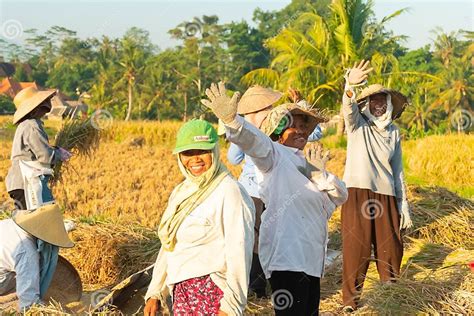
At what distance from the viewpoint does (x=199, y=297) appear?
3059 millimetres

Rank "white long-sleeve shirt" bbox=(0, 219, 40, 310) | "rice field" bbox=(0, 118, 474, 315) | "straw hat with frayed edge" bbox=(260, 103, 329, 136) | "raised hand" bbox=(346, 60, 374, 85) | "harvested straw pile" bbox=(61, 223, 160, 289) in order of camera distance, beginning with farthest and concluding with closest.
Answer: "harvested straw pile" bbox=(61, 223, 160, 289)
"white long-sleeve shirt" bbox=(0, 219, 40, 310)
"raised hand" bbox=(346, 60, 374, 85)
"rice field" bbox=(0, 118, 474, 315)
"straw hat with frayed edge" bbox=(260, 103, 329, 136)

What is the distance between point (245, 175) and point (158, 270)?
2.09 m

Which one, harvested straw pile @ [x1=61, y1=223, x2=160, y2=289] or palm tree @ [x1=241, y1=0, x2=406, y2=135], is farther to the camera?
palm tree @ [x1=241, y1=0, x2=406, y2=135]

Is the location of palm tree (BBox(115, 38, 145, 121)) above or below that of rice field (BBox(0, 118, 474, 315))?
above

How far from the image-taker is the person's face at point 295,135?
3.65 m

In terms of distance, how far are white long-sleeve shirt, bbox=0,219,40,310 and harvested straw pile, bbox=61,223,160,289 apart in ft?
4.26

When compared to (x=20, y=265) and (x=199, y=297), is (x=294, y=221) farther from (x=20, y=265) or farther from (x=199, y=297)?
(x=20, y=265)

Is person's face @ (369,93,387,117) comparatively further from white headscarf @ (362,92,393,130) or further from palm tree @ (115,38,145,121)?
palm tree @ (115,38,145,121)

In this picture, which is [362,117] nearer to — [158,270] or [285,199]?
[285,199]

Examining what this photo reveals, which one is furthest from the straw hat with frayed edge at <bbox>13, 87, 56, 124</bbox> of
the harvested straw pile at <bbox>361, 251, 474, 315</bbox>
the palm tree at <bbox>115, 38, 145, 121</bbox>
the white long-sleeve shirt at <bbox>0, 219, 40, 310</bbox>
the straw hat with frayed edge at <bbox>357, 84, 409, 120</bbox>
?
the palm tree at <bbox>115, 38, 145, 121</bbox>

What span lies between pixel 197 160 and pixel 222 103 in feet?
0.94

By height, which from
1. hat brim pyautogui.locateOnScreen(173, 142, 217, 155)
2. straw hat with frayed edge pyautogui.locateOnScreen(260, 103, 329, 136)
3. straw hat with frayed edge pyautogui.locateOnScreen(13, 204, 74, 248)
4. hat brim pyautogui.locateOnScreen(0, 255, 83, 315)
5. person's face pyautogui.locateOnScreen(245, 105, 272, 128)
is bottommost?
hat brim pyautogui.locateOnScreen(0, 255, 83, 315)

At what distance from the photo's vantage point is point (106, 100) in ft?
154

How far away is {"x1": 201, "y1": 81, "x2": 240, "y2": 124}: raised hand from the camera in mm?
2908
